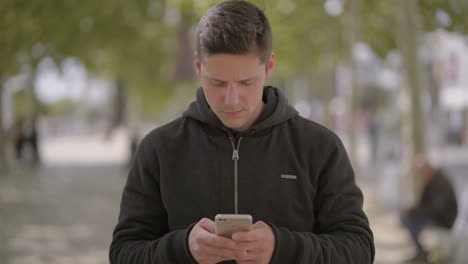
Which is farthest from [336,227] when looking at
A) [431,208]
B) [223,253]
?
[431,208]

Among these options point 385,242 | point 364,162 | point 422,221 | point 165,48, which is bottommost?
point 364,162

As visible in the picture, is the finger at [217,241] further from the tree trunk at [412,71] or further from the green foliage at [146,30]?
the tree trunk at [412,71]

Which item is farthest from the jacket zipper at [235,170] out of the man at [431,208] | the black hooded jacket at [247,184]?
the man at [431,208]

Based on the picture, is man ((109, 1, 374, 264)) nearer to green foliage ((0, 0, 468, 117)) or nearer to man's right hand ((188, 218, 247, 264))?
man's right hand ((188, 218, 247, 264))

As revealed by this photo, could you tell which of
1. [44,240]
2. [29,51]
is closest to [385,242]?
[44,240]

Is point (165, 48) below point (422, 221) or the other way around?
the other way around

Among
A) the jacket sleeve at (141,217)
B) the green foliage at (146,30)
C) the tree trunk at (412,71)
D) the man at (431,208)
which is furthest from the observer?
the green foliage at (146,30)

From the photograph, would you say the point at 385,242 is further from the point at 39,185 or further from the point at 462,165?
the point at 462,165

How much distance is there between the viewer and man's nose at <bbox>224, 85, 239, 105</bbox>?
2002 mm

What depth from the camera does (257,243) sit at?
190cm

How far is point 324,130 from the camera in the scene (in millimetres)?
2232

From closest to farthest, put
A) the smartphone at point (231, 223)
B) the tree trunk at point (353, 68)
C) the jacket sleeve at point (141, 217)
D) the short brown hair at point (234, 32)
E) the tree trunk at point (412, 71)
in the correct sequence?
1. the smartphone at point (231, 223)
2. the short brown hair at point (234, 32)
3. the jacket sleeve at point (141, 217)
4. the tree trunk at point (412, 71)
5. the tree trunk at point (353, 68)

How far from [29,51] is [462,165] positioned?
49.6ft

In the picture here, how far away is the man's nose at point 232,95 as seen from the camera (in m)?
2.00
